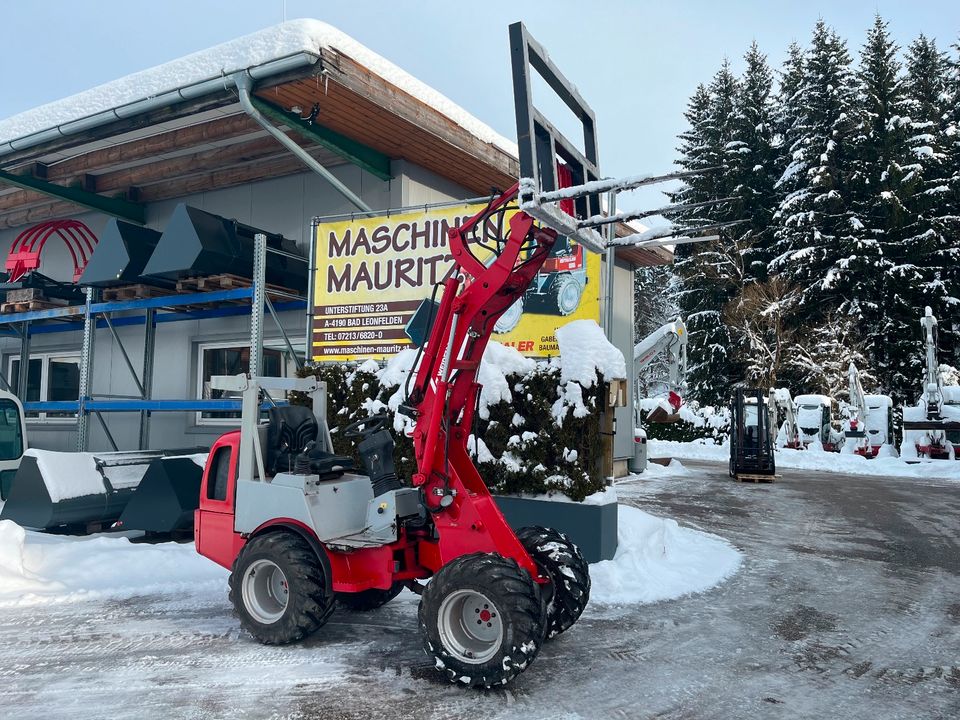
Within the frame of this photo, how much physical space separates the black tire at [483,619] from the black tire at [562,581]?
601 mm

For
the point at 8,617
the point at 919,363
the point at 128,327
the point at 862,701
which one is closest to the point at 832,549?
the point at 862,701

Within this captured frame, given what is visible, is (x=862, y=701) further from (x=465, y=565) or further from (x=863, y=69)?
(x=863, y=69)

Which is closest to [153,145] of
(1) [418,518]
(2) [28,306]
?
(2) [28,306]

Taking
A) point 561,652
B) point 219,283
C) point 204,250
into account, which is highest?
point 204,250

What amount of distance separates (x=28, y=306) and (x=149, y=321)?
2.41m

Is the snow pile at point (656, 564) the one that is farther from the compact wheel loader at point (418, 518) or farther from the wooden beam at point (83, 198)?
the wooden beam at point (83, 198)

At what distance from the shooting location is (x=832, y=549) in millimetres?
8828

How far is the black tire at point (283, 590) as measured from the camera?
467 centimetres

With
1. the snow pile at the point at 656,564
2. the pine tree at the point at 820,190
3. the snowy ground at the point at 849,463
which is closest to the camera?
the snow pile at the point at 656,564

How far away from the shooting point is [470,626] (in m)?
4.32

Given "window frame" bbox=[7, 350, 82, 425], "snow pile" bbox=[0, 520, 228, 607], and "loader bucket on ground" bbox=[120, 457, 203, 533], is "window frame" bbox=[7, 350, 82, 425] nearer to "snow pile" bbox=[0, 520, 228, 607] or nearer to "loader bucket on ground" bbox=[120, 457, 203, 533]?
"loader bucket on ground" bbox=[120, 457, 203, 533]

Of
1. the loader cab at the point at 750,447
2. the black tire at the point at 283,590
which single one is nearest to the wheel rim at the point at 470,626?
the black tire at the point at 283,590

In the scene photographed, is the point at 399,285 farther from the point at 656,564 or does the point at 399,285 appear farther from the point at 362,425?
the point at 656,564

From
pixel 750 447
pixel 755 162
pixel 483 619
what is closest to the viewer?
pixel 483 619
